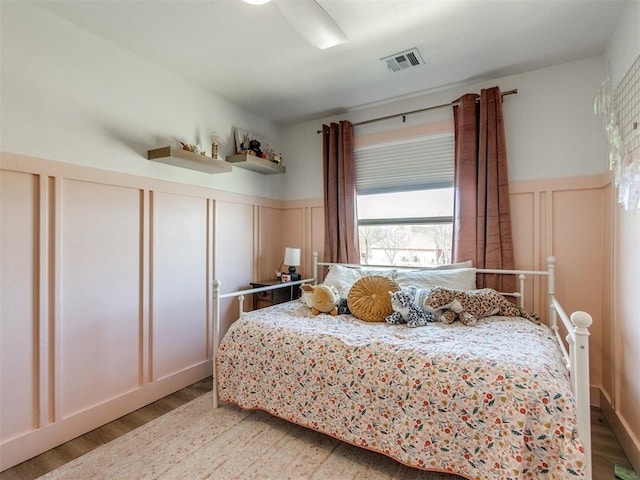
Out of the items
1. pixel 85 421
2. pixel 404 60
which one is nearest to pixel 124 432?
pixel 85 421

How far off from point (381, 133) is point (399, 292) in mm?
1591

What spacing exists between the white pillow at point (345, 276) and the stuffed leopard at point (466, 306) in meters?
0.48

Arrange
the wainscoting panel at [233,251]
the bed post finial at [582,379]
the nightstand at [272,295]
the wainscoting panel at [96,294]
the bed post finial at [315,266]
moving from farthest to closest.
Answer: the bed post finial at [315,266] → the nightstand at [272,295] → the wainscoting panel at [233,251] → the wainscoting panel at [96,294] → the bed post finial at [582,379]

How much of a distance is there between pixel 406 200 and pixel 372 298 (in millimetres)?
1167

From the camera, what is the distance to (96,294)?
1.97 meters

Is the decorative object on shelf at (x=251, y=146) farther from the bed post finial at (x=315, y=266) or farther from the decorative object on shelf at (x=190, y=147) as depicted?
the bed post finial at (x=315, y=266)

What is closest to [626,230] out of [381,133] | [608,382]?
[608,382]

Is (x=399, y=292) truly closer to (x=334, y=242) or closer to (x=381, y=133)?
(x=334, y=242)

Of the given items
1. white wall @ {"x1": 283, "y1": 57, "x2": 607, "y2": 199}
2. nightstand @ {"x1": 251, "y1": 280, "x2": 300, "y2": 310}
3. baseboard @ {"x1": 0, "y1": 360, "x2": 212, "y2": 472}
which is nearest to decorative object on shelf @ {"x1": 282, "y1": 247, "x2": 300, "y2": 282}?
nightstand @ {"x1": 251, "y1": 280, "x2": 300, "y2": 310}

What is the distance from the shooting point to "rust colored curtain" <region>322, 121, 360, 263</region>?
9.86 feet

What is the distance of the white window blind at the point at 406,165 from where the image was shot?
2.69 m

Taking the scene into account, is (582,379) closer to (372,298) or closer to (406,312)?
(406,312)

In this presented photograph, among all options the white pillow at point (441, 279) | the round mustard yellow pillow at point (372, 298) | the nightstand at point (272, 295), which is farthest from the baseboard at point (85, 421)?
the white pillow at point (441, 279)

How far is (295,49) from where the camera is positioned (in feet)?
6.92
